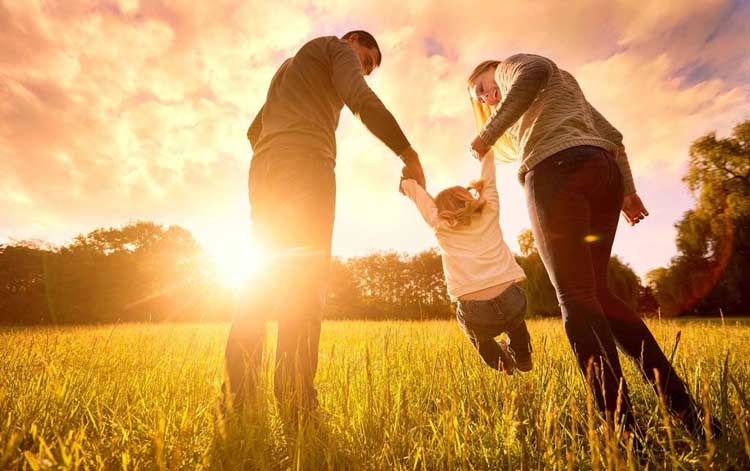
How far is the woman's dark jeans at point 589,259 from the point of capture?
5.22ft

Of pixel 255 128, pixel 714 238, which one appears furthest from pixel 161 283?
pixel 714 238

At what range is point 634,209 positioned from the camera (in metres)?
2.37

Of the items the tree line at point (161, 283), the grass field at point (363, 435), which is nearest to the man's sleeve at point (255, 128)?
the grass field at point (363, 435)

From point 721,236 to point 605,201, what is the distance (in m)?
30.7

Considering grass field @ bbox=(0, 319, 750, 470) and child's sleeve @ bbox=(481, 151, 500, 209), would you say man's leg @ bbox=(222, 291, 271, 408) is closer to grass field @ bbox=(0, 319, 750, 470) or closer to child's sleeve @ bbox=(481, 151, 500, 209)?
grass field @ bbox=(0, 319, 750, 470)

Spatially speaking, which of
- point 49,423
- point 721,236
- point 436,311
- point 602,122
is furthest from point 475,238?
point 721,236

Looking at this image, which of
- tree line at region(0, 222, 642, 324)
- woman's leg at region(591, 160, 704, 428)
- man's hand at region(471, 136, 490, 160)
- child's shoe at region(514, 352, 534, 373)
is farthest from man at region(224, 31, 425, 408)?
tree line at region(0, 222, 642, 324)

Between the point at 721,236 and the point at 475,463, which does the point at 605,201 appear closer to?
the point at 475,463

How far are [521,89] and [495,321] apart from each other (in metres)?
1.52

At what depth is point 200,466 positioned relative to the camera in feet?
4.20

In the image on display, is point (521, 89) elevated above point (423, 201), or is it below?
above

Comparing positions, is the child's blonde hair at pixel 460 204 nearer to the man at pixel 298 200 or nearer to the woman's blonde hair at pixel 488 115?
the woman's blonde hair at pixel 488 115

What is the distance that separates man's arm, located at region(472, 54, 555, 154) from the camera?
77.1 inches

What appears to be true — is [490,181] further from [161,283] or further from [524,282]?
[161,283]
